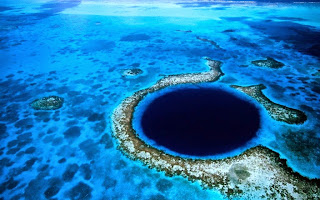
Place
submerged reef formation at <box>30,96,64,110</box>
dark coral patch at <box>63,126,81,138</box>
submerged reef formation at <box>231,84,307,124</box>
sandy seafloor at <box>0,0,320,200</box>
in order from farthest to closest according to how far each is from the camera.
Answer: submerged reef formation at <box>30,96,64,110</box>
submerged reef formation at <box>231,84,307,124</box>
dark coral patch at <box>63,126,81,138</box>
sandy seafloor at <box>0,0,320,200</box>

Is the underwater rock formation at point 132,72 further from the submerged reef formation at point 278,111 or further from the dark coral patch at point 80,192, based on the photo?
the dark coral patch at point 80,192

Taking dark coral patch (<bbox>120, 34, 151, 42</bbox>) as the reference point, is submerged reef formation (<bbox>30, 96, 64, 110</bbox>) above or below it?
below

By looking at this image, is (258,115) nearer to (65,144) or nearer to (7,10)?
(65,144)

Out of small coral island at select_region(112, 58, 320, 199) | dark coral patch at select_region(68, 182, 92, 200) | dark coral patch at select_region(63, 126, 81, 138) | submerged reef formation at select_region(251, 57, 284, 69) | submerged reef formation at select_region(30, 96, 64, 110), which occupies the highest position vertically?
submerged reef formation at select_region(251, 57, 284, 69)

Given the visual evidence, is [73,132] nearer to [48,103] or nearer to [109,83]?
[48,103]

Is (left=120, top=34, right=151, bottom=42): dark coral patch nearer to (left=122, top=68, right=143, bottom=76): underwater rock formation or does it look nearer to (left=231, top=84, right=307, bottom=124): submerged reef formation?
(left=122, top=68, right=143, bottom=76): underwater rock formation

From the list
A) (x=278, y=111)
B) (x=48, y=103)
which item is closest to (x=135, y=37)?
(x=48, y=103)

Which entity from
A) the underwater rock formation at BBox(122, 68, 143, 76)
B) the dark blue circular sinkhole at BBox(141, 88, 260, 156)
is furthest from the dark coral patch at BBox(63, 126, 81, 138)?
the underwater rock formation at BBox(122, 68, 143, 76)

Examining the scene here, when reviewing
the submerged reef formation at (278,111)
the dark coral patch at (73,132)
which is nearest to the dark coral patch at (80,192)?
the dark coral patch at (73,132)
